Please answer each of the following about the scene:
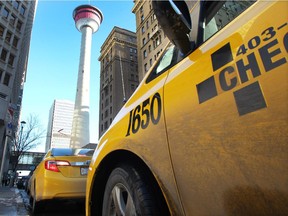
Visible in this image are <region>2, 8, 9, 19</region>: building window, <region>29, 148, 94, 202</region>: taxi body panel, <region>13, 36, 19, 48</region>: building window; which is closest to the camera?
<region>29, 148, 94, 202</region>: taxi body panel

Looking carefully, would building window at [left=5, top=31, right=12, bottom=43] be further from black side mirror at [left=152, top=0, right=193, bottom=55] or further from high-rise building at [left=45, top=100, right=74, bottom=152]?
high-rise building at [left=45, top=100, right=74, bottom=152]

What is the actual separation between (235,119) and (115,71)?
6226cm

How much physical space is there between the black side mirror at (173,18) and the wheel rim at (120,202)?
1.16 meters

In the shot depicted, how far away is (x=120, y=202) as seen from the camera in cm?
210

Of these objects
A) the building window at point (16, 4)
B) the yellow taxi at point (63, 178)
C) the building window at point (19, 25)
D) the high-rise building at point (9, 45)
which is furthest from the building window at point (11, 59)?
the yellow taxi at point (63, 178)

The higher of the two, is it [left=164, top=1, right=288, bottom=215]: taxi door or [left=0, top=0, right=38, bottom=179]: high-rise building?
[left=0, top=0, right=38, bottom=179]: high-rise building

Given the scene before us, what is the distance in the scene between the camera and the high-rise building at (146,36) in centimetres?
4464

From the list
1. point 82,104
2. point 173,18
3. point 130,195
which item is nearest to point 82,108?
point 82,104

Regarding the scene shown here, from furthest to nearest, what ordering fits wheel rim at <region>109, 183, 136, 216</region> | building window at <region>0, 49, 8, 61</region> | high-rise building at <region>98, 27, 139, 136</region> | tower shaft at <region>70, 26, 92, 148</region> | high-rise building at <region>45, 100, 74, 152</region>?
1. high-rise building at <region>45, 100, 74, 152</region>
2. tower shaft at <region>70, 26, 92, 148</region>
3. high-rise building at <region>98, 27, 139, 136</region>
4. building window at <region>0, 49, 8, 61</region>
5. wheel rim at <region>109, 183, 136, 216</region>

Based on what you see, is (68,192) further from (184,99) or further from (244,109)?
(244,109)

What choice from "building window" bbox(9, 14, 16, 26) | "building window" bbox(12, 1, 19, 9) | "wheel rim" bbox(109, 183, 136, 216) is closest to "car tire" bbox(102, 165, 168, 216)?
"wheel rim" bbox(109, 183, 136, 216)

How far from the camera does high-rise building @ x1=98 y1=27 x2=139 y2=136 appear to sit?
58562 mm

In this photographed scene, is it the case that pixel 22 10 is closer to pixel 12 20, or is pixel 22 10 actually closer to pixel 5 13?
pixel 12 20

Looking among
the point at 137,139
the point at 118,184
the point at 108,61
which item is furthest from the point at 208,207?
the point at 108,61
